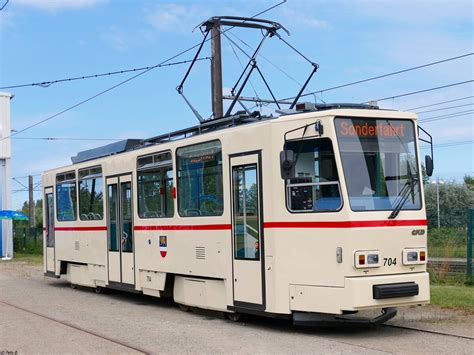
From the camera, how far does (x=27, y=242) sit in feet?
135

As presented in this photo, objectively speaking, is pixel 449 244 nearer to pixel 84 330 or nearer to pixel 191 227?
pixel 191 227

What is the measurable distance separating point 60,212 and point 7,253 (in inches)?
816

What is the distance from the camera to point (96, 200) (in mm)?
15703

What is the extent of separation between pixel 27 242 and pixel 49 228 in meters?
23.5

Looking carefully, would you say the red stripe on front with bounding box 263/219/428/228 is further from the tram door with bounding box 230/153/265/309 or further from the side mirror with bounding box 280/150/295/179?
the side mirror with bounding box 280/150/295/179

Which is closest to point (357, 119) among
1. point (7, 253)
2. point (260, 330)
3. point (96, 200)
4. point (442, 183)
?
point (260, 330)

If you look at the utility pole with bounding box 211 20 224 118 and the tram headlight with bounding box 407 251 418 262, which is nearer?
the tram headlight with bounding box 407 251 418 262

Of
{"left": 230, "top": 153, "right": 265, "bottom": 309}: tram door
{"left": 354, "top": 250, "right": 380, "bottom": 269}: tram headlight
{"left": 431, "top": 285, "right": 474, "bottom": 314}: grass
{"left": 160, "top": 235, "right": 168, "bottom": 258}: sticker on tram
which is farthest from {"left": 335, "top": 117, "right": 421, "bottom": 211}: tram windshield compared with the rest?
{"left": 160, "top": 235, "right": 168, "bottom": 258}: sticker on tram

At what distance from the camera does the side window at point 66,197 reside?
1716cm

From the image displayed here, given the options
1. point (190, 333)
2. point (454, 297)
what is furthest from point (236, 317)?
point (454, 297)

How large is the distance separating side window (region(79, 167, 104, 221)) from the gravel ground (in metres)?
2.61

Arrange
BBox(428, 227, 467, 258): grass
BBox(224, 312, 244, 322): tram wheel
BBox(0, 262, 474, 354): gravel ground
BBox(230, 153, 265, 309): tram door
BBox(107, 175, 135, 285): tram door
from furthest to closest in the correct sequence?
BBox(428, 227, 467, 258): grass → BBox(107, 175, 135, 285): tram door → BBox(224, 312, 244, 322): tram wheel → BBox(230, 153, 265, 309): tram door → BBox(0, 262, 474, 354): gravel ground

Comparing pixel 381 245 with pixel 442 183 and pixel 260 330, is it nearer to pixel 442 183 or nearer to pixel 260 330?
pixel 260 330

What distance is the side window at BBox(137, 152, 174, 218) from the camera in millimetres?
12625
